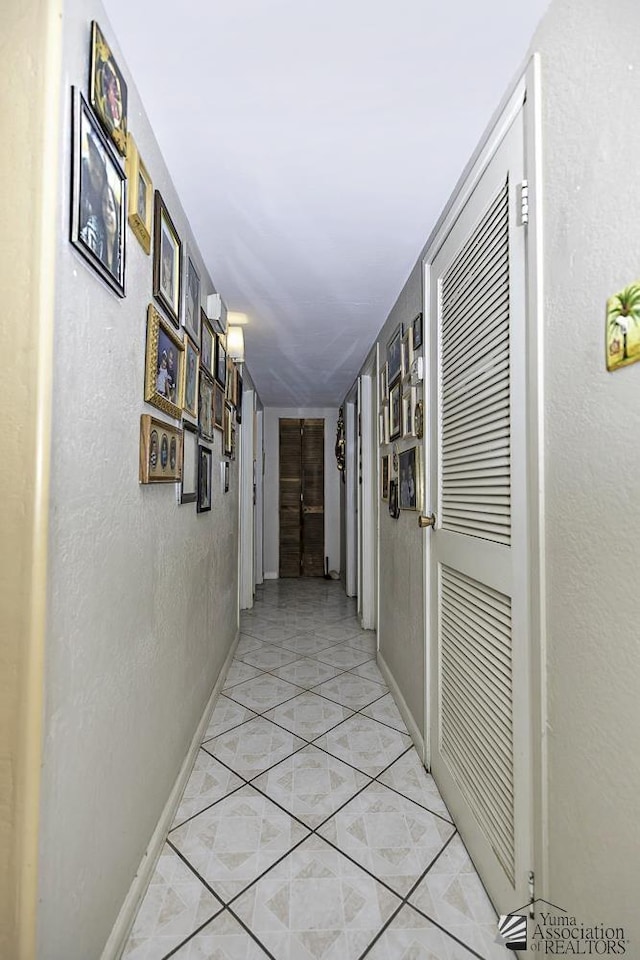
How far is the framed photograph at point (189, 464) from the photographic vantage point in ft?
5.79

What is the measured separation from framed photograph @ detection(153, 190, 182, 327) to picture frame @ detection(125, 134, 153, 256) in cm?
7

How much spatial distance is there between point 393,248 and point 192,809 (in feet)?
7.74

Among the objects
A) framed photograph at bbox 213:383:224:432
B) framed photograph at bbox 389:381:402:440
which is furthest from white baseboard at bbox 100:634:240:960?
framed photograph at bbox 389:381:402:440

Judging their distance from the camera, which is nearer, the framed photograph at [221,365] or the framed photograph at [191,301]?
the framed photograph at [191,301]

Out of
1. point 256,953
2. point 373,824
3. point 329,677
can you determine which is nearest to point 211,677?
point 329,677

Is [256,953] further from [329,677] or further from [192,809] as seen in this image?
[329,677]

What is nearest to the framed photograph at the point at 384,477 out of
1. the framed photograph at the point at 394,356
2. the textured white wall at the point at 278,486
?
the framed photograph at the point at 394,356

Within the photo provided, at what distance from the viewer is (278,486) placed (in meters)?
6.02

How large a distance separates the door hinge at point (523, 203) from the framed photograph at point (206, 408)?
135 centimetres

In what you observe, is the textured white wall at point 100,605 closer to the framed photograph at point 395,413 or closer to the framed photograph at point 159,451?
the framed photograph at point 159,451

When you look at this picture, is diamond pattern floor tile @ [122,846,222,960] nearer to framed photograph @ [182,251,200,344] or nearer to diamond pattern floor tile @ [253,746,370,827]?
diamond pattern floor tile @ [253,746,370,827]

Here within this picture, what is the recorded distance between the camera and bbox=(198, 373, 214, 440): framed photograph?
2.03m

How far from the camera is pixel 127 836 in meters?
1.19

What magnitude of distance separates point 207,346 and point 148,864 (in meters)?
1.93
